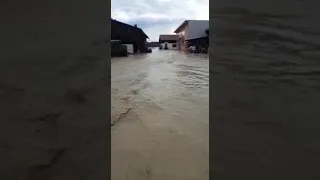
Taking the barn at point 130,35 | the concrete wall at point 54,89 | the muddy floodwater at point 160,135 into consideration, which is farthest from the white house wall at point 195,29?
the concrete wall at point 54,89

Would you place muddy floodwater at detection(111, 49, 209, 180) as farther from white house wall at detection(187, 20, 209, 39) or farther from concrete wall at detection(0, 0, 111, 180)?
white house wall at detection(187, 20, 209, 39)

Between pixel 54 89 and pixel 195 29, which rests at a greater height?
pixel 195 29

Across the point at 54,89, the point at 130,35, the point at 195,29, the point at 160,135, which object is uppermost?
the point at 195,29

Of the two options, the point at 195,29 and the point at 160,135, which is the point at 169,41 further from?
the point at 160,135

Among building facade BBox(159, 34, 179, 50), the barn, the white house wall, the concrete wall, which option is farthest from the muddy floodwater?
building facade BBox(159, 34, 179, 50)

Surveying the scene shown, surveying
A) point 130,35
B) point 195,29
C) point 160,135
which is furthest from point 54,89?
point 195,29

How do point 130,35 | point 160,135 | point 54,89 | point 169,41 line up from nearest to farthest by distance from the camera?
point 54,89 → point 160,135 → point 130,35 → point 169,41

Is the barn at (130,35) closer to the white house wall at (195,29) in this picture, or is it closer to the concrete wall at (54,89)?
the white house wall at (195,29)

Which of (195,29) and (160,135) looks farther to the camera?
(195,29)

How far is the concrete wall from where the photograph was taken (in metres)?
1.10

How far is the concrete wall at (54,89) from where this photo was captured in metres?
1.10

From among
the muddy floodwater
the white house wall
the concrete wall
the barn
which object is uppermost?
the white house wall

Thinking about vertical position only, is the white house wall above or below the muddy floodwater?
above

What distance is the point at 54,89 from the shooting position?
1.15 metres
